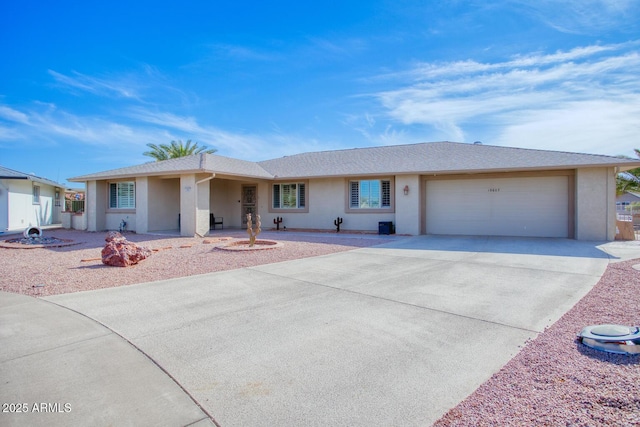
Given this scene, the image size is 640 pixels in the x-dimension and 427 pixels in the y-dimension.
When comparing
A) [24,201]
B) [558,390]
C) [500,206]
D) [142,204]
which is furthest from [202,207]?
[558,390]

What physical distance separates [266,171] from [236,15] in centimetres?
888

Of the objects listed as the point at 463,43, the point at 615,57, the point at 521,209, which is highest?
the point at 463,43

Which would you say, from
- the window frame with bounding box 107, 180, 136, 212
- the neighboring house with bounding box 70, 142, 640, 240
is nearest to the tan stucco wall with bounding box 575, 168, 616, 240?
the neighboring house with bounding box 70, 142, 640, 240

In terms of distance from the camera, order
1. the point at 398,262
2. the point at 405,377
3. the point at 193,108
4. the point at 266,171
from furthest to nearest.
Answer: the point at 193,108 < the point at 266,171 < the point at 398,262 < the point at 405,377

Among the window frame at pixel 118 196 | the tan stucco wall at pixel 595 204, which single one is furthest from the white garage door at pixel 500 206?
the window frame at pixel 118 196

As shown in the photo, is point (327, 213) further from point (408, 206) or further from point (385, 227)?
point (408, 206)

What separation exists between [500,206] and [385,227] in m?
5.14

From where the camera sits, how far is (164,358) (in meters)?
3.55

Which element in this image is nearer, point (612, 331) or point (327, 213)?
point (612, 331)

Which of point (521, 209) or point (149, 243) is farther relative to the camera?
point (521, 209)

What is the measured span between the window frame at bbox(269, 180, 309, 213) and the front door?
3.67 ft

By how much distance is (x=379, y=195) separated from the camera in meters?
17.4

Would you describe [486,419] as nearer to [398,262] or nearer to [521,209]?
[398,262]

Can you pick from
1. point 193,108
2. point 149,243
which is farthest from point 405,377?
point 193,108
